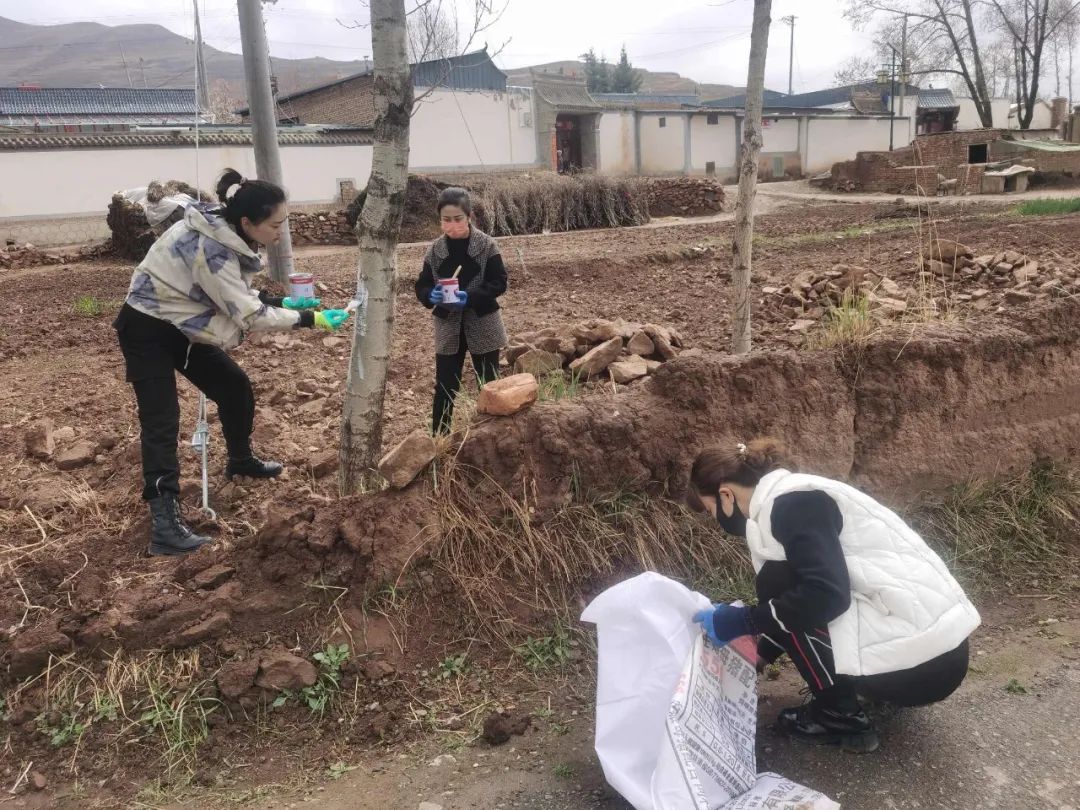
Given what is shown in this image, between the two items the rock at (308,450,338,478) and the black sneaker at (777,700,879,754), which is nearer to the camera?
the black sneaker at (777,700,879,754)

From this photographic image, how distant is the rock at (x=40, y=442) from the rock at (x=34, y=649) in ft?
5.82

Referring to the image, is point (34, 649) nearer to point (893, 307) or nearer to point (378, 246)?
point (378, 246)

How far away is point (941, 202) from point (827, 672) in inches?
827

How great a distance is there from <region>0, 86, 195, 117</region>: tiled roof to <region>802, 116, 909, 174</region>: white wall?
84.5 ft

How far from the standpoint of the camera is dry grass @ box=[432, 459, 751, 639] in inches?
125

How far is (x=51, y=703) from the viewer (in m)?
2.75

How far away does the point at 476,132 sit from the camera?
2950 cm

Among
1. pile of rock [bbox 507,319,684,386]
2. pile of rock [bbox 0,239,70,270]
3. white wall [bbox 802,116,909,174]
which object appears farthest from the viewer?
white wall [bbox 802,116,909,174]

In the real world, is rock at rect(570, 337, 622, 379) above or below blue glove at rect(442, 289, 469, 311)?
below

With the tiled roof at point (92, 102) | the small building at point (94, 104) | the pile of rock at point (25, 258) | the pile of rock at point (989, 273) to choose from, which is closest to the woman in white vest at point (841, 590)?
the pile of rock at point (989, 273)

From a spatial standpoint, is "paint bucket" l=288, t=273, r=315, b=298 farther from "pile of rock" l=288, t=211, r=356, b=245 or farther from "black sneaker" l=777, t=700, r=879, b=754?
"pile of rock" l=288, t=211, r=356, b=245

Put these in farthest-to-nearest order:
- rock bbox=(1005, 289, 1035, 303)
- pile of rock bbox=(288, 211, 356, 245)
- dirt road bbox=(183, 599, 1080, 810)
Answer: pile of rock bbox=(288, 211, 356, 245) < rock bbox=(1005, 289, 1035, 303) < dirt road bbox=(183, 599, 1080, 810)

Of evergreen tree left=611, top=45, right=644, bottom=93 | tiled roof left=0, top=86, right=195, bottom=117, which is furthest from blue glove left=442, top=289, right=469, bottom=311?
evergreen tree left=611, top=45, right=644, bottom=93

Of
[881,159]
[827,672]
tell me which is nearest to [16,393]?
[827,672]
